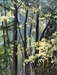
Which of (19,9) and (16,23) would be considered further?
(19,9)

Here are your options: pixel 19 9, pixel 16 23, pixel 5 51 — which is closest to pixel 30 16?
pixel 19 9

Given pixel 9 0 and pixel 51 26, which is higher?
pixel 9 0

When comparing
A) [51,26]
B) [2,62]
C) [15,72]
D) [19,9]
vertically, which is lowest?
[15,72]

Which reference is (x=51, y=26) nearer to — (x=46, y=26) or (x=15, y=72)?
(x=46, y=26)

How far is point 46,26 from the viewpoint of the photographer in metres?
11.0

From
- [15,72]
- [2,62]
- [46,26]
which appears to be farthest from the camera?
[46,26]

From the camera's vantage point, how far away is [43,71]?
10.3m

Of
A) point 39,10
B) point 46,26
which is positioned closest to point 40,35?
point 46,26

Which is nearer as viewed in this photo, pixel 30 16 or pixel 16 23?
pixel 16 23

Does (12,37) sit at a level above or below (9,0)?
below

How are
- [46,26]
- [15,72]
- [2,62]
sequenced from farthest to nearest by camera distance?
[46,26] → [15,72] → [2,62]

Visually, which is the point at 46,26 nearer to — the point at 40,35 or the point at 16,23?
the point at 40,35

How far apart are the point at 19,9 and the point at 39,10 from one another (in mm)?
1207

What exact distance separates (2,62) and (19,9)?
288 cm
